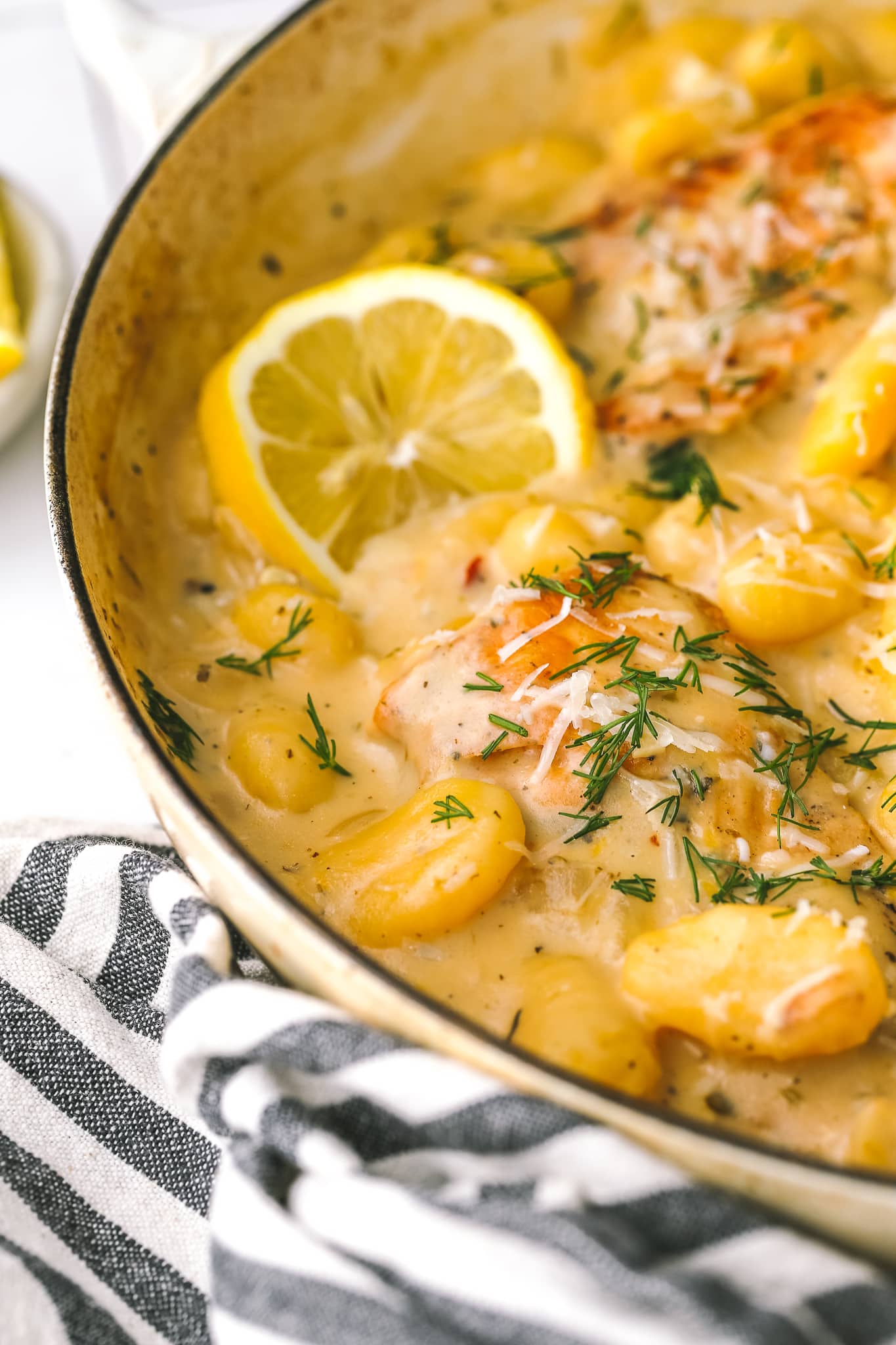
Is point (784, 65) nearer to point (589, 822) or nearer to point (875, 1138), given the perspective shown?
point (589, 822)

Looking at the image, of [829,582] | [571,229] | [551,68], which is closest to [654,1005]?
[829,582]

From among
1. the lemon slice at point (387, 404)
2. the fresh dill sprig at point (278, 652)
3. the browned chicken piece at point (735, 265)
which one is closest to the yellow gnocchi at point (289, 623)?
the fresh dill sprig at point (278, 652)

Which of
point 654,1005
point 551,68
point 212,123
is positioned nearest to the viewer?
point 654,1005

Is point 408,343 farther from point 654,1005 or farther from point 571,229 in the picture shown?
point 654,1005

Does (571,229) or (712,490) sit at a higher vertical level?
(571,229)

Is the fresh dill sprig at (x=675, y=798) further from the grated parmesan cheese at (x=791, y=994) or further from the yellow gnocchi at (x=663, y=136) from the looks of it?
the yellow gnocchi at (x=663, y=136)

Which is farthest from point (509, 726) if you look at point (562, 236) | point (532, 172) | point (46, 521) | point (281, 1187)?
point (532, 172)

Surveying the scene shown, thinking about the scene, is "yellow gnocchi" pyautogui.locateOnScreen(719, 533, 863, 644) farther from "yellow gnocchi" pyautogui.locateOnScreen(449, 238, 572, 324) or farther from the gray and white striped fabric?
the gray and white striped fabric

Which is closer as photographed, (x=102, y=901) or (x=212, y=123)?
(x=102, y=901)
